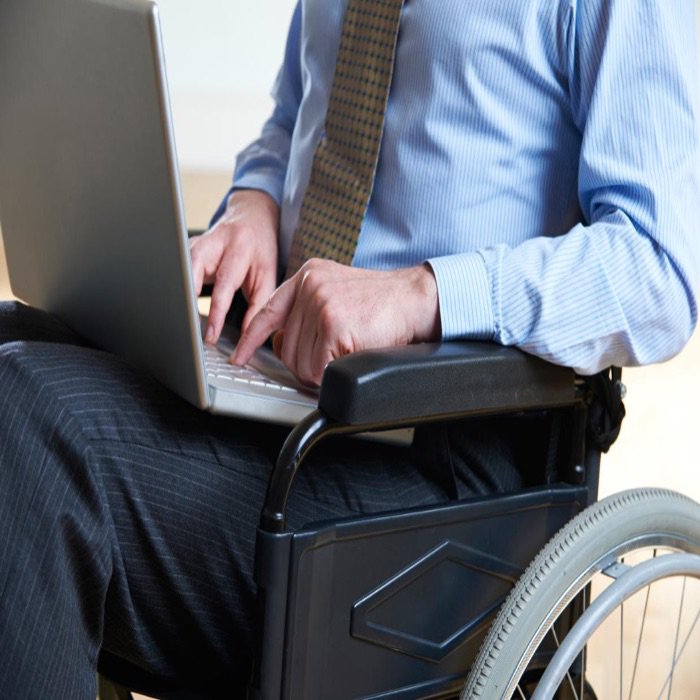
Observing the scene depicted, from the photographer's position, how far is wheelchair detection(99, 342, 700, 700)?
0.95m

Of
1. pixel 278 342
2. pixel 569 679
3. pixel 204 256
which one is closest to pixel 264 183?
pixel 204 256

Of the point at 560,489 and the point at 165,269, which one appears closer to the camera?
the point at 165,269

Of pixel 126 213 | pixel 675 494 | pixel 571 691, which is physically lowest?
pixel 571 691

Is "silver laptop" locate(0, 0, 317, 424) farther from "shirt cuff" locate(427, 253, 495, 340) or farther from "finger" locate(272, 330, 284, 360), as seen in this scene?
"shirt cuff" locate(427, 253, 495, 340)

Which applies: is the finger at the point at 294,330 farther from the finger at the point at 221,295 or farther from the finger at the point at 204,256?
the finger at the point at 204,256

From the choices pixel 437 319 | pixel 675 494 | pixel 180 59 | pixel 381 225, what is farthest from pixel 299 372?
pixel 180 59

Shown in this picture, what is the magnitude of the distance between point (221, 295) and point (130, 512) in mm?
377

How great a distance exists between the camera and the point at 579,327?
1062 millimetres

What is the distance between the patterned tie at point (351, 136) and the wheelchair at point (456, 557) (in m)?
0.27

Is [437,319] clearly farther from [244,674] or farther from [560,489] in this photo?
[244,674]

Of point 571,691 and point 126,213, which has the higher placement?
point 126,213

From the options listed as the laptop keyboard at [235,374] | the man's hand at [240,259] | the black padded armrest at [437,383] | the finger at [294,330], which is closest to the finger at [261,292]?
the man's hand at [240,259]

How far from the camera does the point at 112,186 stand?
3.23 ft

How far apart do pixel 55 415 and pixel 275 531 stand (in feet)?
0.66
